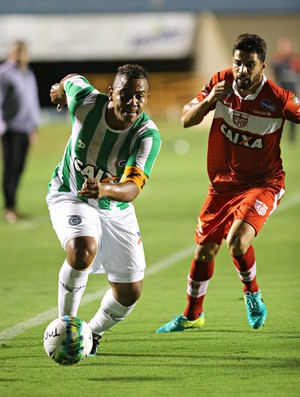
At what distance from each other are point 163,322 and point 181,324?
1.01 feet

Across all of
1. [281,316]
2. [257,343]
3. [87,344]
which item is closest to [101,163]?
[87,344]

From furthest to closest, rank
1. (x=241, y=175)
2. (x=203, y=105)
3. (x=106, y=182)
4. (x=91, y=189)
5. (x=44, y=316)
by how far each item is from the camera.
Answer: (x=44, y=316)
(x=241, y=175)
(x=203, y=105)
(x=106, y=182)
(x=91, y=189)

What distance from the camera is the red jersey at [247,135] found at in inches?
289

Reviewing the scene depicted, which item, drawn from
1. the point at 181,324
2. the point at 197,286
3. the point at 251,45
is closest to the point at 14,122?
the point at 197,286

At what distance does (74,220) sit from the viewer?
6.45 meters

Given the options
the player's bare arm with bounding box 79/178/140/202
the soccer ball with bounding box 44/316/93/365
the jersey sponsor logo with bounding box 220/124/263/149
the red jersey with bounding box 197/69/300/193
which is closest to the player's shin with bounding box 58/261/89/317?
the soccer ball with bounding box 44/316/93/365

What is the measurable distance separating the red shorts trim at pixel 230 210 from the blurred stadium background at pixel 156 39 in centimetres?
2754

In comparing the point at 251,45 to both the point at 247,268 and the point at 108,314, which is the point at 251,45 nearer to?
the point at 247,268

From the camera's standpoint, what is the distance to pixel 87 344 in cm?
623

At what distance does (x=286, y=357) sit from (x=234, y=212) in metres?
1.30

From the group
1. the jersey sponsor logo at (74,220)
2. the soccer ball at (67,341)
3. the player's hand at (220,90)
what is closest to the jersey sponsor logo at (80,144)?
the jersey sponsor logo at (74,220)

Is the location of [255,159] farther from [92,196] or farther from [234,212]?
[92,196]

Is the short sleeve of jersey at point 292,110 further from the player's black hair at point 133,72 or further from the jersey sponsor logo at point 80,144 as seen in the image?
the jersey sponsor logo at point 80,144

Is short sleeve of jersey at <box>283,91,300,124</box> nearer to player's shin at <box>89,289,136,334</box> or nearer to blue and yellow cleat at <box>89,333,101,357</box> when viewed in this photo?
player's shin at <box>89,289,136,334</box>
